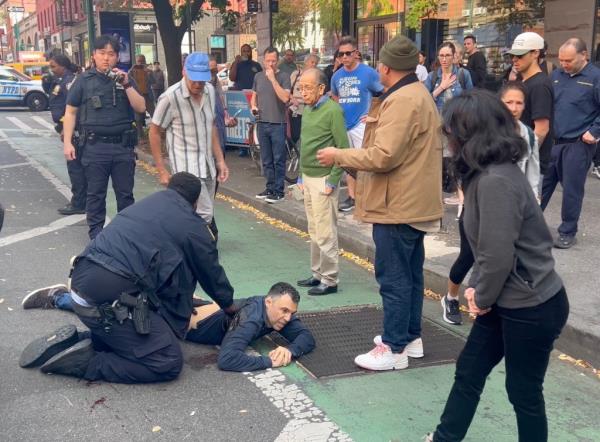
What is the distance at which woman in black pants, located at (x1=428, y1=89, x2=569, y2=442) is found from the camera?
107 inches

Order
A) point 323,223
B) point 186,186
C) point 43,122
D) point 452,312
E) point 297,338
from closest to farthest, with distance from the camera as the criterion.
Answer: point 186,186 → point 297,338 → point 452,312 → point 323,223 → point 43,122

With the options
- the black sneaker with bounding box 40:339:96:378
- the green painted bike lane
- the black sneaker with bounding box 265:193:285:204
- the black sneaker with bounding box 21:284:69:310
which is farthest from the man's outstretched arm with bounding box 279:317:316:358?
the black sneaker with bounding box 265:193:285:204

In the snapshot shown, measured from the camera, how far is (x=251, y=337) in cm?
435

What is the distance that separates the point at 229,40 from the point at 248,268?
36.7 meters

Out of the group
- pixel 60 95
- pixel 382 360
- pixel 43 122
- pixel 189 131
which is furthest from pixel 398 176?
pixel 43 122

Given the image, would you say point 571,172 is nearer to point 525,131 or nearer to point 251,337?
point 525,131

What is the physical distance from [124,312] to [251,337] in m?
0.83

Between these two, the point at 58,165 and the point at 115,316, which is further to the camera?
the point at 58,165

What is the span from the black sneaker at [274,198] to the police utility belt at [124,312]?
17.0 feet

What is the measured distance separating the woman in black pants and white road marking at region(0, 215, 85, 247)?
5776mm

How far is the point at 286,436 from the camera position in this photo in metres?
3.48

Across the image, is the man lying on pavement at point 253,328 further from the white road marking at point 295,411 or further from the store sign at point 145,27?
the store sign at point 145,27

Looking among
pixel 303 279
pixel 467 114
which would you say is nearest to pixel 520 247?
pixel 467 114

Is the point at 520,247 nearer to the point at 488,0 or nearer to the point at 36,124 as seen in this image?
the point at 488,0
